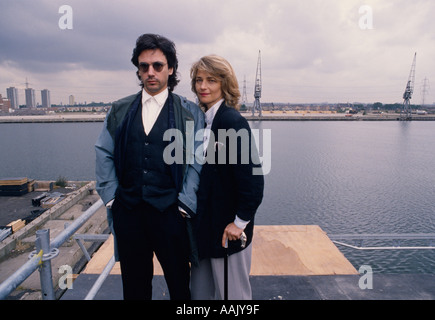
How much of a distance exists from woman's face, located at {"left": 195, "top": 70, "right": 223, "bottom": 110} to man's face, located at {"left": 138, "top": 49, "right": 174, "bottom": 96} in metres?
0.20

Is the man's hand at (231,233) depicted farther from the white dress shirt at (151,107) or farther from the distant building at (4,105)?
the distant building at (4,105)

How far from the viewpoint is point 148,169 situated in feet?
5.51

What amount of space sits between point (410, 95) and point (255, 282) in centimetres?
10369

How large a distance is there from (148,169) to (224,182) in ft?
1.38

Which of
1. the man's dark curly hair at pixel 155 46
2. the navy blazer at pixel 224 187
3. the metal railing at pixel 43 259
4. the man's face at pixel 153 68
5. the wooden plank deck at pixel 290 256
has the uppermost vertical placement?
the man's dark curly hair at pixel 155 46

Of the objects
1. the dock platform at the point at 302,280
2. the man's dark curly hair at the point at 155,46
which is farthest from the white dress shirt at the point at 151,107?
the dock platform at the point at 302,280

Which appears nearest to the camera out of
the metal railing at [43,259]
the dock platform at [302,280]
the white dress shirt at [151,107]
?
the metal railing at [43,259]

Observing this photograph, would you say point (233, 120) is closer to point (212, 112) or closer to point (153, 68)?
point (212, 112)

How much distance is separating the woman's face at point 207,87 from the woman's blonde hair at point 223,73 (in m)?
0.02

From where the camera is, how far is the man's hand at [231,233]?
65.5 inches

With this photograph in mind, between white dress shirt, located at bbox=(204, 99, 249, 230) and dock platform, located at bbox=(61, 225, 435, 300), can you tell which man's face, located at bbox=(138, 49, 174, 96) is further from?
dock platform, located at bbox=(61, 225, 435, 300)

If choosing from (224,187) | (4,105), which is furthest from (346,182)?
(4,105)

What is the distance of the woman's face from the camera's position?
1.67 metres

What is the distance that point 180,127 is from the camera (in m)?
1.69
